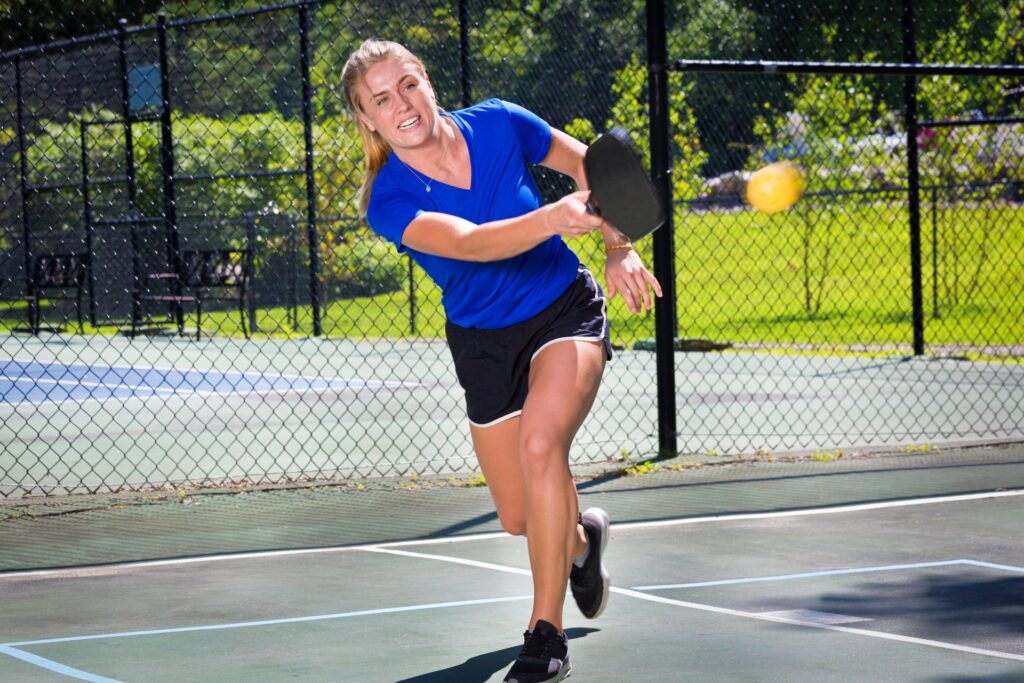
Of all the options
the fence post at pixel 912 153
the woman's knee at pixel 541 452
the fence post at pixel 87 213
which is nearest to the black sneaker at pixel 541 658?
the woman's knee at pixel 541 452

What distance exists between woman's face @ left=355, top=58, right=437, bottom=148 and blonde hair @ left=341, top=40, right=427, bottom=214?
0.02 meters

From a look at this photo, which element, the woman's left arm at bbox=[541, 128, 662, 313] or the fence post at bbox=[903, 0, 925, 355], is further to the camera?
the fence post at bbox=[903, 0, 925, 355]

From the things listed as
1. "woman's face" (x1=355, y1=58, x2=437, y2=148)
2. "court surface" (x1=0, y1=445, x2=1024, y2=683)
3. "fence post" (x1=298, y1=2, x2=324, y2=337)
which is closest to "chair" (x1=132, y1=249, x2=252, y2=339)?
"fence post" (x1=298, y1=2, x2=324, y2=337)

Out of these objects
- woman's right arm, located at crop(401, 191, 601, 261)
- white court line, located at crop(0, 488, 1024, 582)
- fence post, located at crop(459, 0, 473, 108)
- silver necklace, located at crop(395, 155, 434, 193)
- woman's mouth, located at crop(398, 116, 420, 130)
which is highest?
fence post, located at crop(459, 0, 473, 108)

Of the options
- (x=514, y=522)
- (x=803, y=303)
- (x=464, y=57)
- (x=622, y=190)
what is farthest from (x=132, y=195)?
(x=622, y=190)

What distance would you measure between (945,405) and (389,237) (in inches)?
268

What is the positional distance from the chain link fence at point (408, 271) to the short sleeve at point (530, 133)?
10.8ft

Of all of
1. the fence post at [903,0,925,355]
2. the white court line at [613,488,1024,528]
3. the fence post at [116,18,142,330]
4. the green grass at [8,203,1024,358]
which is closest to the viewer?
the white court line at [613,488,1024,528]

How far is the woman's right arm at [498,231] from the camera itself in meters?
3.57

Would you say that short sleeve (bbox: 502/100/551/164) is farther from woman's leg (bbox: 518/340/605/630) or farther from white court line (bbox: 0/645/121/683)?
white court line (bbox: 0/645/121/683)

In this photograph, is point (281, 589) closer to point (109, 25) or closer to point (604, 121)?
point (604, 121)

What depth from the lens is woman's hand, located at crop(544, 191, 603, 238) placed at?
11.7 ft

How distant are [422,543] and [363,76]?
2.45 metres

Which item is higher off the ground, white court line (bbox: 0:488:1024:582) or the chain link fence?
the chain link fence
